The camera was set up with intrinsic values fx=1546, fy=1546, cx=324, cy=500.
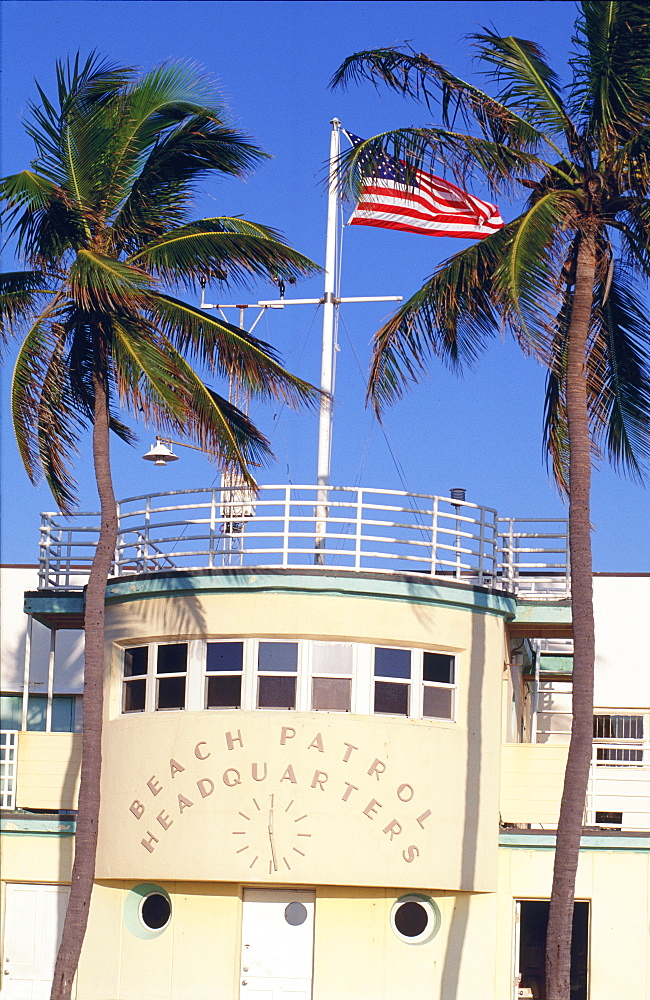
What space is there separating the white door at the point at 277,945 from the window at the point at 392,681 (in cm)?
300

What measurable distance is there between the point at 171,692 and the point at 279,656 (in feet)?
5.87

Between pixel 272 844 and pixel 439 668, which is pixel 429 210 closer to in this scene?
pixel 439 668

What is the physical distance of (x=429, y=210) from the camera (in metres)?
24.1

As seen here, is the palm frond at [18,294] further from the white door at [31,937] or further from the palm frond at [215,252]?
the white door at [31,937]

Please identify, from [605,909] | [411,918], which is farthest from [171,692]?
[605,909]

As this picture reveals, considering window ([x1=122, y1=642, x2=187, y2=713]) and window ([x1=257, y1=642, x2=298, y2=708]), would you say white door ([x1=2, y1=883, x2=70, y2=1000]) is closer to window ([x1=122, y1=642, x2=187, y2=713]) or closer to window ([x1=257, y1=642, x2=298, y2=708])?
window ([x1=122, y1=642, x2=187, y2=713])

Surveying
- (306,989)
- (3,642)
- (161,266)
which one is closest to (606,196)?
(161,266)

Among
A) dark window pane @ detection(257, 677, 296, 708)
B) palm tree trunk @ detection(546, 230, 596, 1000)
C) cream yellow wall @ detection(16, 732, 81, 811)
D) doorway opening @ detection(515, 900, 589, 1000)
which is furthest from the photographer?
cream yellow wall @ detection(16, 732, 81, 811)

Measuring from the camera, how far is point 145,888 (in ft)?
76.2

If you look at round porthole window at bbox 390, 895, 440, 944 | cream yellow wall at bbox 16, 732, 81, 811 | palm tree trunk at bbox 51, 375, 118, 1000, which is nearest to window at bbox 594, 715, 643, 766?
round porthole window at bbox 390, 895, 440, 944

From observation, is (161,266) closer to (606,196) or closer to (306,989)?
(606,196)

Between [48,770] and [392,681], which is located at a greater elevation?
[392,681]

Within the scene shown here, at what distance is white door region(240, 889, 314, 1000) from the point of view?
73.6ft

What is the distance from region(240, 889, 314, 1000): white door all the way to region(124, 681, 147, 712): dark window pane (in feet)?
10.5
